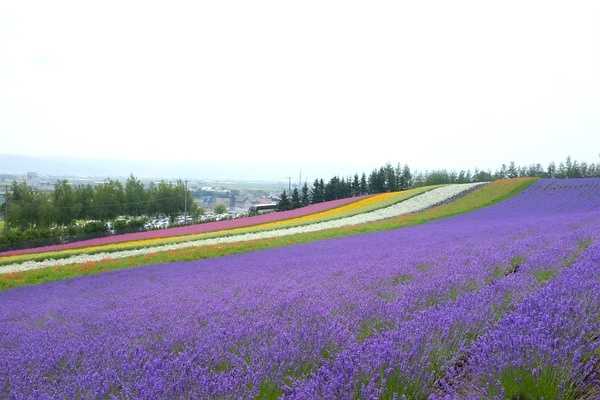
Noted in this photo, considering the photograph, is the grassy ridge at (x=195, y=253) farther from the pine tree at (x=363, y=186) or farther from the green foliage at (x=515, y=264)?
the pine tree at (x=363, y=186)

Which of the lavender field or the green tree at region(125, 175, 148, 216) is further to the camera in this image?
the green tree at region(125, 175, 148, 216)

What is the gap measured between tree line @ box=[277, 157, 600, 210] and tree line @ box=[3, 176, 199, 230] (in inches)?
653

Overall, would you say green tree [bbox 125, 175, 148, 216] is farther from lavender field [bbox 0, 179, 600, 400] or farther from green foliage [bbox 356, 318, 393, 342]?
green foliage [bbox 356, 318, 393, 342]

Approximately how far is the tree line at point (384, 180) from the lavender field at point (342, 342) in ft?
191

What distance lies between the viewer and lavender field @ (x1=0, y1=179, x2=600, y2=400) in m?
2.71

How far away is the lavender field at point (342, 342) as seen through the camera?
2711 millimetres

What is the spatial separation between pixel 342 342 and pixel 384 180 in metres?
72.4

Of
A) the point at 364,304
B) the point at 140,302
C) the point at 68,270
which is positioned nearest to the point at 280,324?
the point at 364,304

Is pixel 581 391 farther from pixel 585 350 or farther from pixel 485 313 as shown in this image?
pixel 485 313

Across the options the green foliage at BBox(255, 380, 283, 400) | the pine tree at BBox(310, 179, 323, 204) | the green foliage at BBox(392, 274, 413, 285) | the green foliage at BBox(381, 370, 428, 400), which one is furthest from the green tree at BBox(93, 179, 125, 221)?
the green foliage at BBox(381, 370, 428, 400)

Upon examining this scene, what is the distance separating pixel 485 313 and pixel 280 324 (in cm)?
173

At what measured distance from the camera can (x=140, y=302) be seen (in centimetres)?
718

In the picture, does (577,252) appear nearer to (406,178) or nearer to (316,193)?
(316,193)

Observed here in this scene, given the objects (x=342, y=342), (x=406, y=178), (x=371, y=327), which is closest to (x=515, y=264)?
(x=371, y=327)
